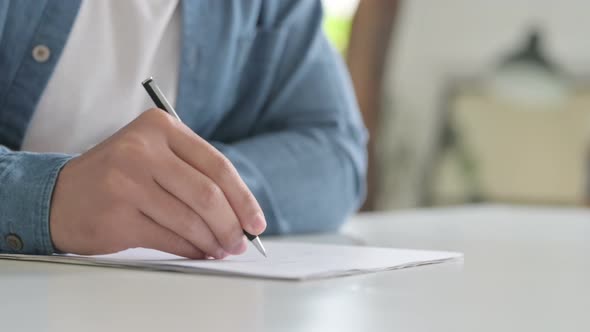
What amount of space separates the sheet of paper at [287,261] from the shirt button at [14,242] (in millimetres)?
14

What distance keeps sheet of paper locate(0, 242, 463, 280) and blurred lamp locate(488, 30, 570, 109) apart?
318 centimetres

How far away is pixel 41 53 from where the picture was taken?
0.96m

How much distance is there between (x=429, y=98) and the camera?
4.06 m

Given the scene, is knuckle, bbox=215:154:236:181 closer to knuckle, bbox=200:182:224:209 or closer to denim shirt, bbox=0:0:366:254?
knuckle, bbox=200:182:224:209

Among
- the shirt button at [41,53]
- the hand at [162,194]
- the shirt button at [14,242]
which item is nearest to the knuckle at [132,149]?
the hand at [162,194]

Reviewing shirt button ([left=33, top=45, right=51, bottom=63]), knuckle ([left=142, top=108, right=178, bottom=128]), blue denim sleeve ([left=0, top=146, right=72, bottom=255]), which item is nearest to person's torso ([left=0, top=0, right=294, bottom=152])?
shirt button ([left=33, top=45, right=51, bottom=63])

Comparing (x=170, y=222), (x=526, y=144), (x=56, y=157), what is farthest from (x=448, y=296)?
(x=526, y=144)

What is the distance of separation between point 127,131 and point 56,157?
89 millimetres

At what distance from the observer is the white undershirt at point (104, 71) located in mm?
1015

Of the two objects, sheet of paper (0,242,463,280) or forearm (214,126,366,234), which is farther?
forearm (214,126,366,234)

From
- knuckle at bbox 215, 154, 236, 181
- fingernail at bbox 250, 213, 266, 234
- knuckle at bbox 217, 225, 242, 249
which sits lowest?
knuckle at bbox 217, 225, 242, 249

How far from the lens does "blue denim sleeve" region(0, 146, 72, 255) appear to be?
721 mm

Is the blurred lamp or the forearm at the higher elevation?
the forearm

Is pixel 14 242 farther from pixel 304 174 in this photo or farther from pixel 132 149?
pixel 304 174
